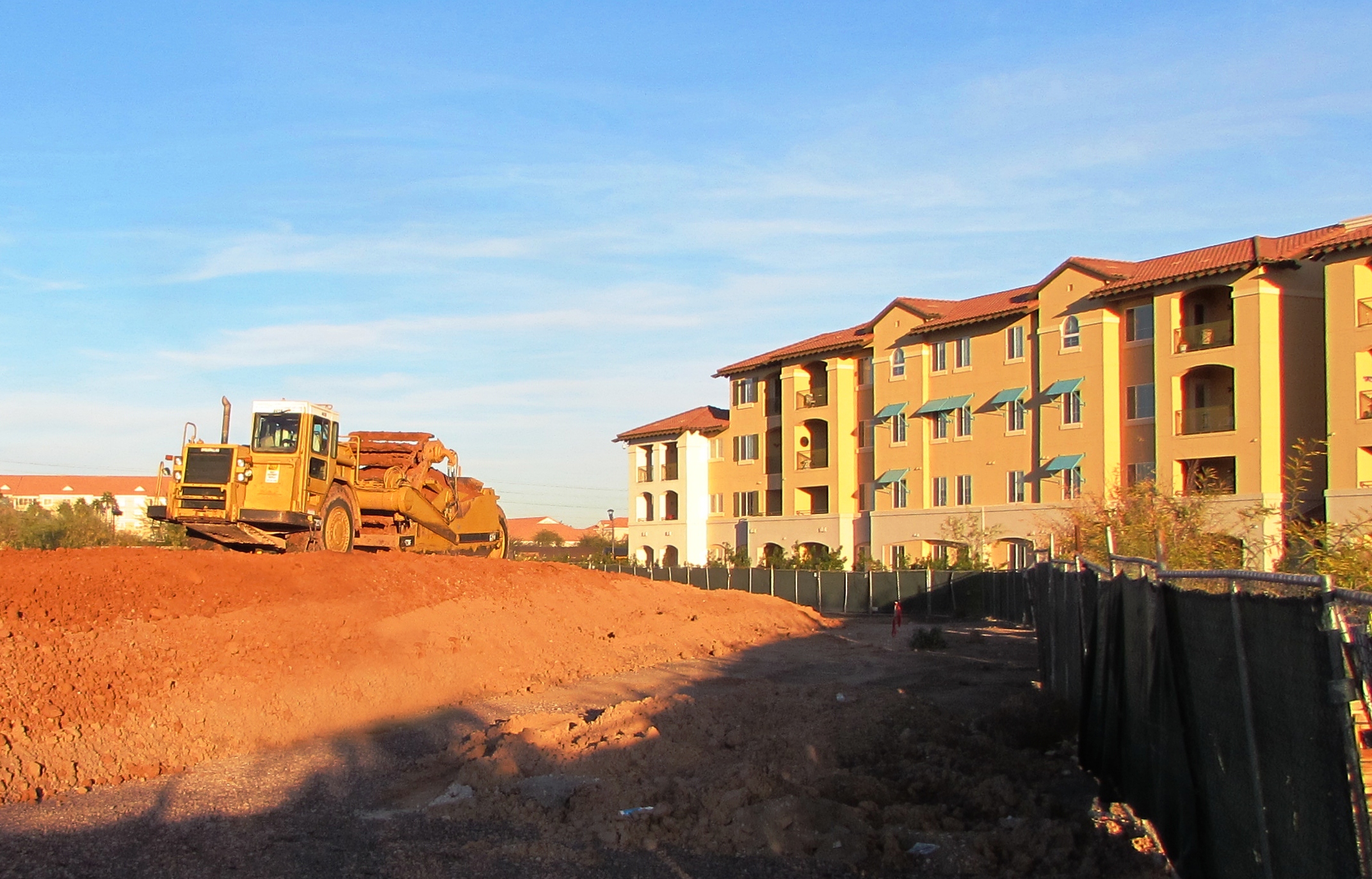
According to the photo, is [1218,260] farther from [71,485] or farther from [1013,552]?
[71,485]

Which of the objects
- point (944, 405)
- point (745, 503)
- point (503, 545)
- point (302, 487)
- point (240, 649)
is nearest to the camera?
point (240, 649)

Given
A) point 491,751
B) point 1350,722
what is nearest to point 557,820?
point 491,751

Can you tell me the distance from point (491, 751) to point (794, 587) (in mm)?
34609

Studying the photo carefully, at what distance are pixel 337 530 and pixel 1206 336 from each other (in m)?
31.6

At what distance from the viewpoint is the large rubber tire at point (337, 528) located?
21094 millimetres

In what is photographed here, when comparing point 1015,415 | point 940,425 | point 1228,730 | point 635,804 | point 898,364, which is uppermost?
point 898,364

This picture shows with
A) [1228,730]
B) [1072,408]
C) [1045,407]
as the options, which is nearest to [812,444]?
[1045,407]

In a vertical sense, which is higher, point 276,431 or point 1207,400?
point 1207,400

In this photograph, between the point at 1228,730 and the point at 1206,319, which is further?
the point at 1206,319

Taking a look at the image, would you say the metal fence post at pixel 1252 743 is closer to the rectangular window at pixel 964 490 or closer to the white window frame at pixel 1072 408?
the white window frame at pixel 1072 408

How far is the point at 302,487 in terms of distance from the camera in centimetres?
2008

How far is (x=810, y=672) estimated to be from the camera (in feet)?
63.0

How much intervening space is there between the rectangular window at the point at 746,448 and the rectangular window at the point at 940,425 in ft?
44.2

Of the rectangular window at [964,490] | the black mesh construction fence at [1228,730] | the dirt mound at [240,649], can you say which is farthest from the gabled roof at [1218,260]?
the black mesh construction fence at [1228,730]
